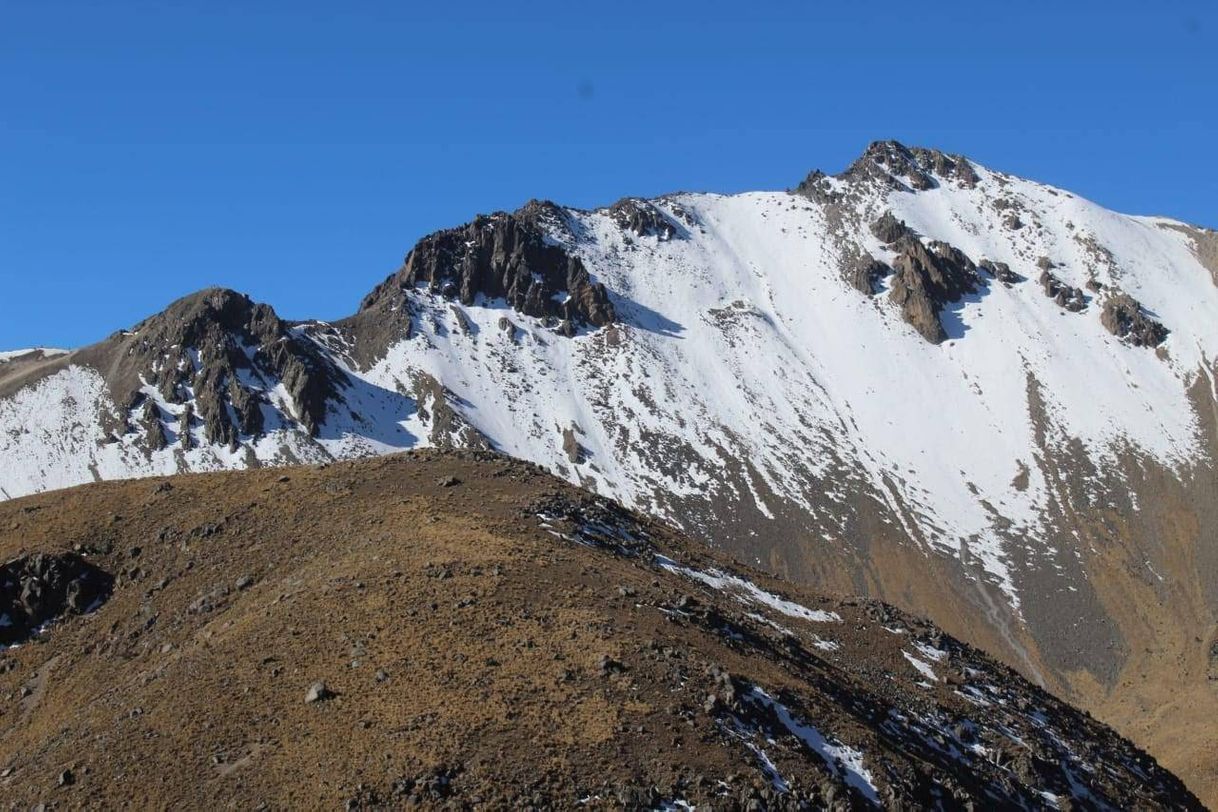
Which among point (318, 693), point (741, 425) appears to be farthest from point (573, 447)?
point (318, 693)

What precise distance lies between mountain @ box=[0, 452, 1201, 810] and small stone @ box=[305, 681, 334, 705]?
0.32 feet

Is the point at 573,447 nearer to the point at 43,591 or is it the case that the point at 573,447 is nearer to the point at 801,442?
the point at 801,442

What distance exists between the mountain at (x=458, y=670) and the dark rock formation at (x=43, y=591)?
0.10 meters

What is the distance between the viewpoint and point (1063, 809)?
155ft

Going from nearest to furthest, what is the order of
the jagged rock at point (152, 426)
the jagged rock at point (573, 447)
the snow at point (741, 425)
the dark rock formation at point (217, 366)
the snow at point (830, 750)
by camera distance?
the snow at point (830, 750), the jagged rock at point (152, 426), the snow at point (741, 425), the dark rock formation at point (217, 366), the jagged rock at point (573, 447)

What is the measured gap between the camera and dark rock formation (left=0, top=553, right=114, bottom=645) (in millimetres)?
50625

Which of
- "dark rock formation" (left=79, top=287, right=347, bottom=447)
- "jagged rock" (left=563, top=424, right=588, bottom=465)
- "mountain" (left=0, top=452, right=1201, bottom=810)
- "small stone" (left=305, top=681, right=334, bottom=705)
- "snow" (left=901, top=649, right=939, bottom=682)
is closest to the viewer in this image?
"mountain" (left=0, top=452, right=1201, bottom=810)

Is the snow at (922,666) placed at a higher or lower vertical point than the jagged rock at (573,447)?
lower

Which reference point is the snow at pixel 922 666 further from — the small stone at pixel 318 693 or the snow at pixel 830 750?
the small stone at pixel 318 693

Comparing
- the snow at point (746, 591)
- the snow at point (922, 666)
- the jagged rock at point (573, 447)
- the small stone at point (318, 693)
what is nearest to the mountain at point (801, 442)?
the jagged rock at point (573, 447)

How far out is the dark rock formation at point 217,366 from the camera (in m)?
160

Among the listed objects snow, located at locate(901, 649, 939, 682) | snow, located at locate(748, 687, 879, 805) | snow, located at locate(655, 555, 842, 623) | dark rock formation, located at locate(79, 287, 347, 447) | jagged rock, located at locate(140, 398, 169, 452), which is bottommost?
snow, located at locate(748, 687, 879, 805)

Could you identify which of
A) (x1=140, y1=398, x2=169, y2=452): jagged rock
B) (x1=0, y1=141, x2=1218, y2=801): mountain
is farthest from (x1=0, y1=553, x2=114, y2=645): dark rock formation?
(x1=140, y1=398, x2=169, y2=452): jagged rock

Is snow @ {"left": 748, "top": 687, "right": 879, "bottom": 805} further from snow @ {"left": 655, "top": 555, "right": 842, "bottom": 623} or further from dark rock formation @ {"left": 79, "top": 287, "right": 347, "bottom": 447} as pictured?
dark rock formation @ {"left": 79, "top": 287, "right": 347, "bottom": 447}
